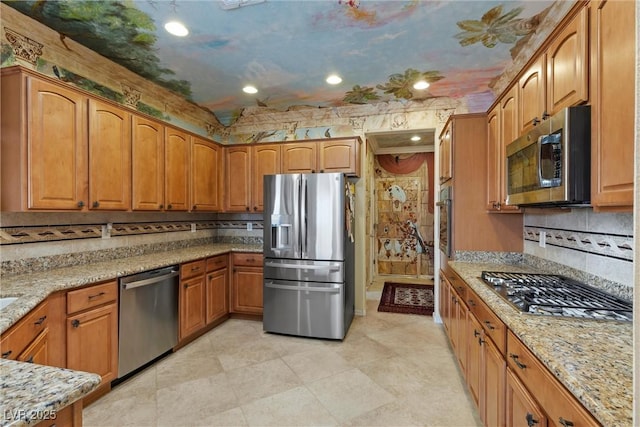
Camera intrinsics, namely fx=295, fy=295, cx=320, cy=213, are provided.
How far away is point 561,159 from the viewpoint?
1.36 meters

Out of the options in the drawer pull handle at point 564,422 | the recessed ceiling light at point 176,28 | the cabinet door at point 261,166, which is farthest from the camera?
the cabinet door at point 261,166

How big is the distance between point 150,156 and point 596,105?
3317 millimetres

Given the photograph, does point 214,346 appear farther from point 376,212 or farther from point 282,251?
point 376,212

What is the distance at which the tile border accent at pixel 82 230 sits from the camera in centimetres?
215

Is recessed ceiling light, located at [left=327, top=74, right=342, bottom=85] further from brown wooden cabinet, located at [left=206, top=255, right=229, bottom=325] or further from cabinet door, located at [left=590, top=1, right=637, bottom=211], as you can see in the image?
brown wooden cabinet, located at [left=206, top=255, right=229, bottom=325]

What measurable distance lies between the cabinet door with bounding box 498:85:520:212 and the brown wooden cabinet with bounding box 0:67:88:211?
3.20 m

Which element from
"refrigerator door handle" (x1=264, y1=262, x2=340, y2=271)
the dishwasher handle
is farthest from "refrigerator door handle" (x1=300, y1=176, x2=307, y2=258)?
the dishwasher handle

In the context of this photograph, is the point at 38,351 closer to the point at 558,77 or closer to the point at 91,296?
the point at 91,296

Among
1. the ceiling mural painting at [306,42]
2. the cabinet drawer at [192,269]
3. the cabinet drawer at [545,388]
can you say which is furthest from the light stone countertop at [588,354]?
the cabinet drawer at [192,269]

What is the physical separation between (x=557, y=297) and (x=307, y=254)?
2.20 meters

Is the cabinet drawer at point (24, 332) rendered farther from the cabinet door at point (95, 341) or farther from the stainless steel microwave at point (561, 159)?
the stainless steel microwave at point (561, 159)

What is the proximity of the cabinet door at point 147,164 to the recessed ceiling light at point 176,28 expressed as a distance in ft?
2.86

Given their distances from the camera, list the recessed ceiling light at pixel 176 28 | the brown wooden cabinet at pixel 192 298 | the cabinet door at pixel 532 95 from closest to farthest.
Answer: the cabinet door at pixel 532 95
the recessed ceiling light at pixel 176 28
the brown wooden cabinet at pixel 192 298

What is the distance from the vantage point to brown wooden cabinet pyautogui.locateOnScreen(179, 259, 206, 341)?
2.98m
